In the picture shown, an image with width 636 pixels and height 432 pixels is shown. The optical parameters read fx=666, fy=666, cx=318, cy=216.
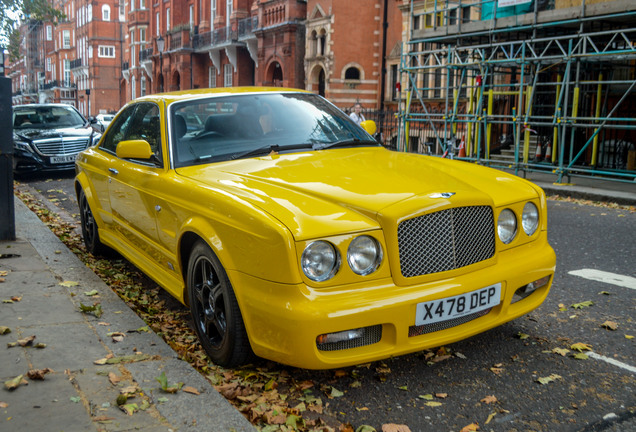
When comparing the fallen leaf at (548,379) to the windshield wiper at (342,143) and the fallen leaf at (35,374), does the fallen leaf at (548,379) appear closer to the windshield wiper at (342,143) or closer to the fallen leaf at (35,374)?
the windshield wiper at (342,143)

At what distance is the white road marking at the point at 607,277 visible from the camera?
5.87 metres

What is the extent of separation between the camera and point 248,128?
487 centimetres

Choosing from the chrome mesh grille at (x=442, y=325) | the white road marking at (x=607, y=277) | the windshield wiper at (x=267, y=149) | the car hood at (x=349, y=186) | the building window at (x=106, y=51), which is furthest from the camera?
the building window at (x=106, y=51)

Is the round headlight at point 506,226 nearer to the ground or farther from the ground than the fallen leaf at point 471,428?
farther from the ground

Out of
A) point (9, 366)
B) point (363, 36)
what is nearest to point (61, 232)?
point (9, 366)

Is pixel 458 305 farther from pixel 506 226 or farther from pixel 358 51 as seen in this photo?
pixel 358 51

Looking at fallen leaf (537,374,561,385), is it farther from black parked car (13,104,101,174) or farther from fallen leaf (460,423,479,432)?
black parked car (13,104,101,174)

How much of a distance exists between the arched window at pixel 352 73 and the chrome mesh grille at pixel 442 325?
99.7 ft

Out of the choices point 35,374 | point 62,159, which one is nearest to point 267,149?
point 35,374

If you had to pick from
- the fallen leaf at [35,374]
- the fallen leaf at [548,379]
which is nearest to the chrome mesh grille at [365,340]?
the fallen leaf at [548,379]

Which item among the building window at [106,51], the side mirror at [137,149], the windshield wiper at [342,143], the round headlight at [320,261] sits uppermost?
the building window at [106,51]

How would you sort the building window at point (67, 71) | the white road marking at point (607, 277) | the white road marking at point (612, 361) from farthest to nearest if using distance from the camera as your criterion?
the building window at point (67, 71), the white road marking at point (607, 277), the white road marking at point (612, 361)

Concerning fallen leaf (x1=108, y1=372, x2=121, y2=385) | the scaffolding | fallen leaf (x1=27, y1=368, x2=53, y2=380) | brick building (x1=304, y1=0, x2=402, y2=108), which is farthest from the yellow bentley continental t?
brick building (x1=304, y1=0, x2=402, y2=108)

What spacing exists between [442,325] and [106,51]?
9228 centimetres
